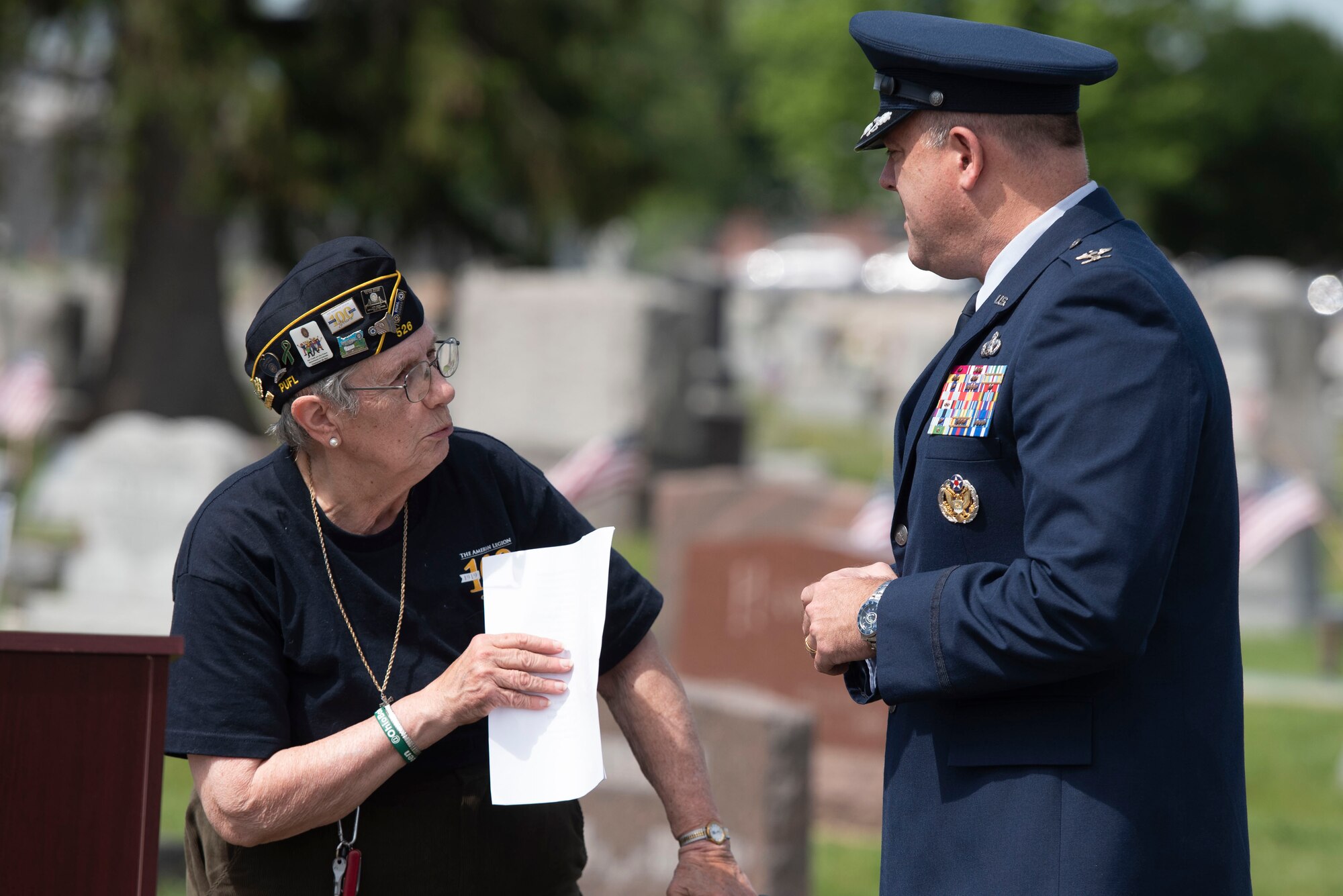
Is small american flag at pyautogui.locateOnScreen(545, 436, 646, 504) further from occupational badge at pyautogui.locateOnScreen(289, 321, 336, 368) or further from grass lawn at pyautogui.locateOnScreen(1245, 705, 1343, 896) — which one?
occupational badge at pyautogui.locateOnScreen(289, 321, 336, 368)

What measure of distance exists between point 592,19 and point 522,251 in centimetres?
300

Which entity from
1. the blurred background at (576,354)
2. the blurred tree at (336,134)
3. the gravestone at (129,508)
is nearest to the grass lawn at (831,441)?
the blurred background at (576,354)

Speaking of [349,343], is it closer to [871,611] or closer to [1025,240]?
[871,611]

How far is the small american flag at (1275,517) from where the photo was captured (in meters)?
9.96

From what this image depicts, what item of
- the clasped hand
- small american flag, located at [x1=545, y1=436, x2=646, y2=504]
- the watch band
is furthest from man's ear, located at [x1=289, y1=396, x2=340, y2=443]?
small american flag, located at [x1=545, y1=436, x2=646, y2=504]

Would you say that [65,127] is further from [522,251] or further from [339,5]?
[522,251]

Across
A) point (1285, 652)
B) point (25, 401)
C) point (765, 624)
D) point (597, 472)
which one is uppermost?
point (25, 401)

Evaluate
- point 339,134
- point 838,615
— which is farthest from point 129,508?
point 339,134

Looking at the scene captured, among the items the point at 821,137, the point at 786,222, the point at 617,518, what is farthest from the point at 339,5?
the point at 786,222

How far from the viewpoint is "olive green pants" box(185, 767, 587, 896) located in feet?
8.59

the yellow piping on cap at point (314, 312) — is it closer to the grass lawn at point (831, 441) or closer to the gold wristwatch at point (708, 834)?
the gold wristwatch at point (708, 834)

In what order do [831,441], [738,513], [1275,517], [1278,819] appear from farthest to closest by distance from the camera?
[831,441] → [1275,517] → [738,513] → [1278,819]

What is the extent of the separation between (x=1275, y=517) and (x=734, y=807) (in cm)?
619

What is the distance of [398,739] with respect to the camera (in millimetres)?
2473
